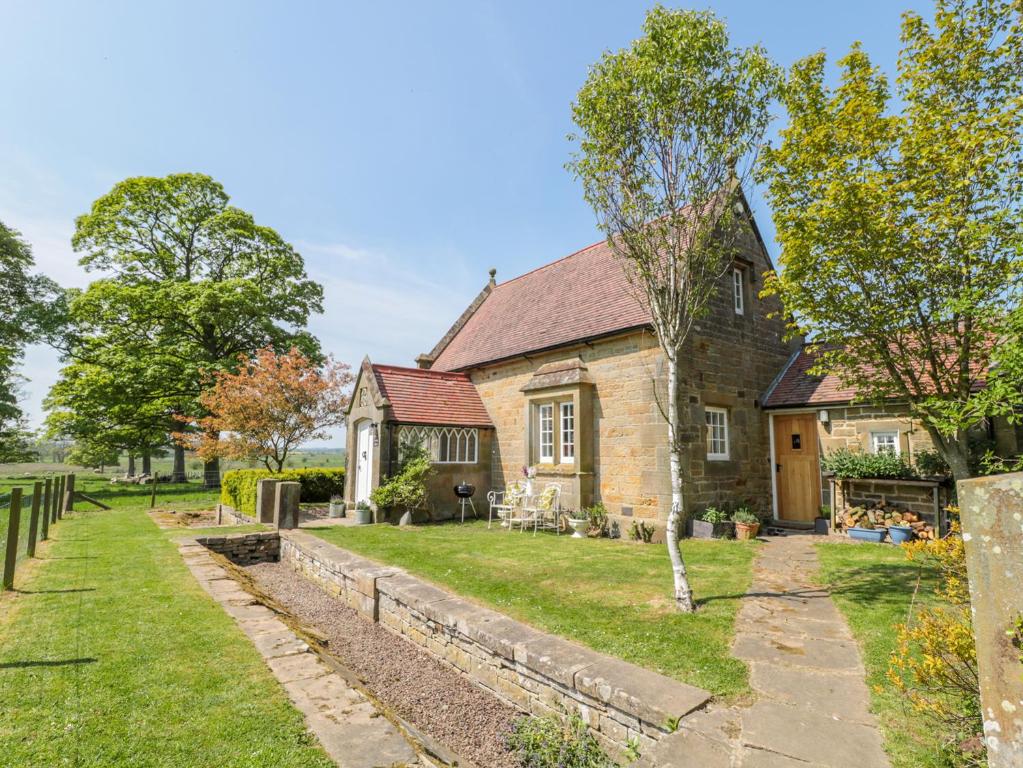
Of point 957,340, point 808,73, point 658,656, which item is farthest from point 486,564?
point 808,73

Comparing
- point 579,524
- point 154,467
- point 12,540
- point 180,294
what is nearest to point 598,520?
point 579,524

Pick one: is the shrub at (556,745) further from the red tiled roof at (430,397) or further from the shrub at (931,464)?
the red tiled roof at (430,397)

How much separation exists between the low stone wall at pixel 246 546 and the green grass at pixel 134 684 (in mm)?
3326

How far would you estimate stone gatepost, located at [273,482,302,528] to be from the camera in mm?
11914

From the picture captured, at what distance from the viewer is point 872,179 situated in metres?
6.77

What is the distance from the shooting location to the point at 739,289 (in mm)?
13328

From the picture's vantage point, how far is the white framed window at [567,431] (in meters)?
12.9

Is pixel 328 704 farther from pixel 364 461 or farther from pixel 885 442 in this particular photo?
pixel 885 442

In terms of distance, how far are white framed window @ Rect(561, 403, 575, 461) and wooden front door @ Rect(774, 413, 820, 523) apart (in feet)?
17.8

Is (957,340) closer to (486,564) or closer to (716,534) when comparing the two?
(716,534)

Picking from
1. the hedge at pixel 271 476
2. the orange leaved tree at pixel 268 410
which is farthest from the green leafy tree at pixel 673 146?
the orange leaved tree at pixel 268 410

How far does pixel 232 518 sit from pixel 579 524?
405 inches

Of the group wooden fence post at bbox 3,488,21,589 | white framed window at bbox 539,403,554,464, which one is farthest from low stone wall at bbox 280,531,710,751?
white framed window at bbox 539,403,554,464

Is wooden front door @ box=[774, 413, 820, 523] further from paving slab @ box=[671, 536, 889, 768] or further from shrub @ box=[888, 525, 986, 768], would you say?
shrub @ box=[888, 525, 986, 768]
